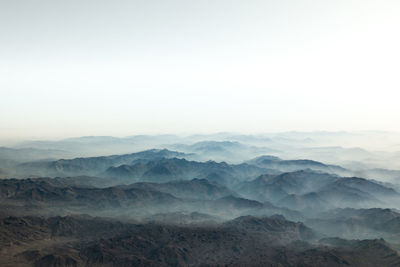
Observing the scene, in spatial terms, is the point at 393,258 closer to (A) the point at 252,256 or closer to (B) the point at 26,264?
(A) the point at 252,256

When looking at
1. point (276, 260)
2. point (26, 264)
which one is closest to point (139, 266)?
point (26, 264)

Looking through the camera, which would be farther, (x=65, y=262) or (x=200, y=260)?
(x=200, y=260)

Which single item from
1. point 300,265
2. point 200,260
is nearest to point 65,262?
point 200,260

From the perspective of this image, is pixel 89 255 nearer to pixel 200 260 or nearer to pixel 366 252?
pixel 200 260

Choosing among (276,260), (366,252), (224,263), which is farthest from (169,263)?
(366,252)

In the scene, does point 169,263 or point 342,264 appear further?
point 169,263

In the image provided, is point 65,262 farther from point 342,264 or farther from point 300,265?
point 342,264

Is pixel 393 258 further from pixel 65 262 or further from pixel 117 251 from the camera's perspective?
pixel 65 262

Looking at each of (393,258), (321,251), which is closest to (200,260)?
(321,251)

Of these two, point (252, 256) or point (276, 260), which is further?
point (252, 256)
